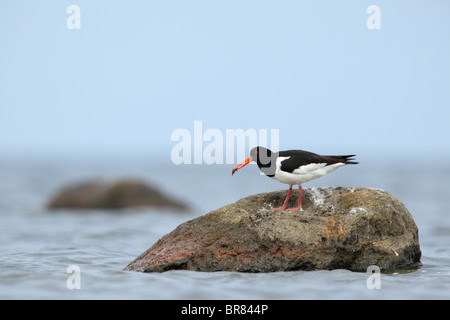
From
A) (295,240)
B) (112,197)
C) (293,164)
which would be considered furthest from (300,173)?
(112,197)

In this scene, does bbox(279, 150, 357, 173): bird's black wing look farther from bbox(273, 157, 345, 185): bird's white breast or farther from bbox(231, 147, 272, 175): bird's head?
bbox(231, 147, 272, 175): bird's head

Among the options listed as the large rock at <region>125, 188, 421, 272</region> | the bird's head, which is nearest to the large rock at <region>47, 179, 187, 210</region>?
the bird's head

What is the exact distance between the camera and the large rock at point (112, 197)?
2036 centimetres

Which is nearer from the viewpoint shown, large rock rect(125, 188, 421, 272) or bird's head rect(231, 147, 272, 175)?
large rock rect(125, 188, 421, 272)

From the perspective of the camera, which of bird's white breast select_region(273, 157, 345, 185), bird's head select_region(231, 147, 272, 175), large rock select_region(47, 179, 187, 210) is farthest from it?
large rock select_region(47, 179, 187, 210)

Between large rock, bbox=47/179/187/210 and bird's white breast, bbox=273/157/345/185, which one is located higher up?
bird's white breast, bbox=273/157/345/185

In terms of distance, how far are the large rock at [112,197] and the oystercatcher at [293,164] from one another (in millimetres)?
11327

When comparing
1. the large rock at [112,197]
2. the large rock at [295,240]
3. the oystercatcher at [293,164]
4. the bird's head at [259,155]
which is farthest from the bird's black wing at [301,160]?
the large rock at [112,197]

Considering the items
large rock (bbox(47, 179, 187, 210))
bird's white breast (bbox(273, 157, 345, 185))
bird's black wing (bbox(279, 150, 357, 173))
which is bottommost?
large rock (bbox(47, 179, 187, 210))

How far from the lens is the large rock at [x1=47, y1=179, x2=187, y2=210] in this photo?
20359 millimetres

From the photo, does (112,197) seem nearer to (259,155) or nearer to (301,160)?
(259,155)

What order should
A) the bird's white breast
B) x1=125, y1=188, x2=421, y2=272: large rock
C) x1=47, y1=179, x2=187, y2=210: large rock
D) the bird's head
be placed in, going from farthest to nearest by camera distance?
x1=47, y1=179, x2=187, y2=210: large rock → the bird's head → the bird's white breast → x1=125, y1=188, x2=421, y2=272: large rock

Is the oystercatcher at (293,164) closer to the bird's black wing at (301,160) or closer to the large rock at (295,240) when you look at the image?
the bird's black wing at (301,160)

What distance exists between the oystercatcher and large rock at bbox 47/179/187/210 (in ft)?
37.2
